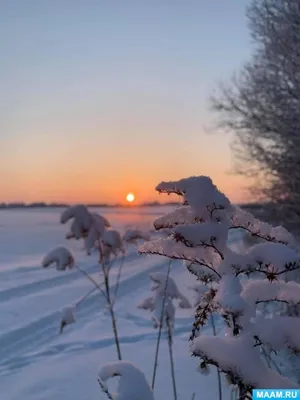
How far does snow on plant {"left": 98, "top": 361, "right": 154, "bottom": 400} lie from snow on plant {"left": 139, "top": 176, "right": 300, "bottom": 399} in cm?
24

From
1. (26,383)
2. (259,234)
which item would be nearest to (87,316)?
(26,383)

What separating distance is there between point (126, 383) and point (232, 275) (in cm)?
47

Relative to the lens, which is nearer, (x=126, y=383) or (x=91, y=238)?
(x=126, y=383)

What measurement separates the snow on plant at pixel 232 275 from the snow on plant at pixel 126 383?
0.24 metres

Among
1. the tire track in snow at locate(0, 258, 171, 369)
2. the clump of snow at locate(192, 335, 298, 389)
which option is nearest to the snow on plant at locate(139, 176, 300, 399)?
the clump of snow at locate(192, 335, 298, 389)

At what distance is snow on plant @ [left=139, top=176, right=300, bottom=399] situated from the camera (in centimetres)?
120

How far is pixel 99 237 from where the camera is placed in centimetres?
241

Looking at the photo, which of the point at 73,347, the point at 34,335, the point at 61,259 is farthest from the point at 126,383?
the point at 34,335

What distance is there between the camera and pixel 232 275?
130 cm

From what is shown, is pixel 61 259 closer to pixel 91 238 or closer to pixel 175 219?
pixel 91 238

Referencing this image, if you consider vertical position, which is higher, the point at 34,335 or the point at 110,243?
the point at 110,243

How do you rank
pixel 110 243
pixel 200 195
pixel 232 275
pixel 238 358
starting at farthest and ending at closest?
1. pixel 110 243
2. pixel 200 195
3. pixel 232 275
4. pixel 238 358

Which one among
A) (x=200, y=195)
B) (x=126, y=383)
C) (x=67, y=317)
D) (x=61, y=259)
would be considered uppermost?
(x=200, y=195)

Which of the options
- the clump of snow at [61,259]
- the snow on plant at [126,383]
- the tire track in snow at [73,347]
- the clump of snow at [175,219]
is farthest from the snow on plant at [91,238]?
the tire track in snow at [73,347]
